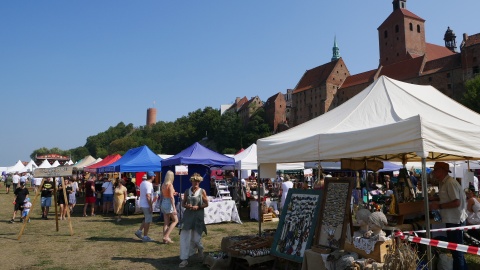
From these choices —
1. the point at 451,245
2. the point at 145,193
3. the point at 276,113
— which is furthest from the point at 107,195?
the point at 276,113

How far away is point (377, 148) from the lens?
4.38 metres

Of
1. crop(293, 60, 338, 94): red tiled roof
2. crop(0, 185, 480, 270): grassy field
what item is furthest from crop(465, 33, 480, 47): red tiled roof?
crop(0, 185, 480, 270): grassy field

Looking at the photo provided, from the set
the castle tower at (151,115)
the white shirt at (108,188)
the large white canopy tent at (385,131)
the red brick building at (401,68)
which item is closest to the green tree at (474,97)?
the red brick building at (401,68)

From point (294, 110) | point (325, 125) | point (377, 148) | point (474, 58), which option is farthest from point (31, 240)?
point (294, 110)

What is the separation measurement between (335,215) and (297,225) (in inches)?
29.0

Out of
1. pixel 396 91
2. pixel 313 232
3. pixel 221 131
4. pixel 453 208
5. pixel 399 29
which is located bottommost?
pixel 313 232

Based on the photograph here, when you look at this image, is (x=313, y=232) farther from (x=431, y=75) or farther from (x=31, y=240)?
(x=431, y=75)

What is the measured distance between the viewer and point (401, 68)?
67.8 m

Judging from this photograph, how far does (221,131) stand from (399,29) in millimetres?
47083

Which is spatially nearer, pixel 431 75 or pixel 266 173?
pixel 266 173

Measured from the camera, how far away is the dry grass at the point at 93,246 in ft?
21.3

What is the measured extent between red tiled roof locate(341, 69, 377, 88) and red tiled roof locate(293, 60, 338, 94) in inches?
185

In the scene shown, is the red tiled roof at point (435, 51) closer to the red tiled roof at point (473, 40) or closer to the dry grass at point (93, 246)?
the red tiled roof at point (473, 40)

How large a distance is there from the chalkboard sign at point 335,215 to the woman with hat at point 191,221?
2.36m
